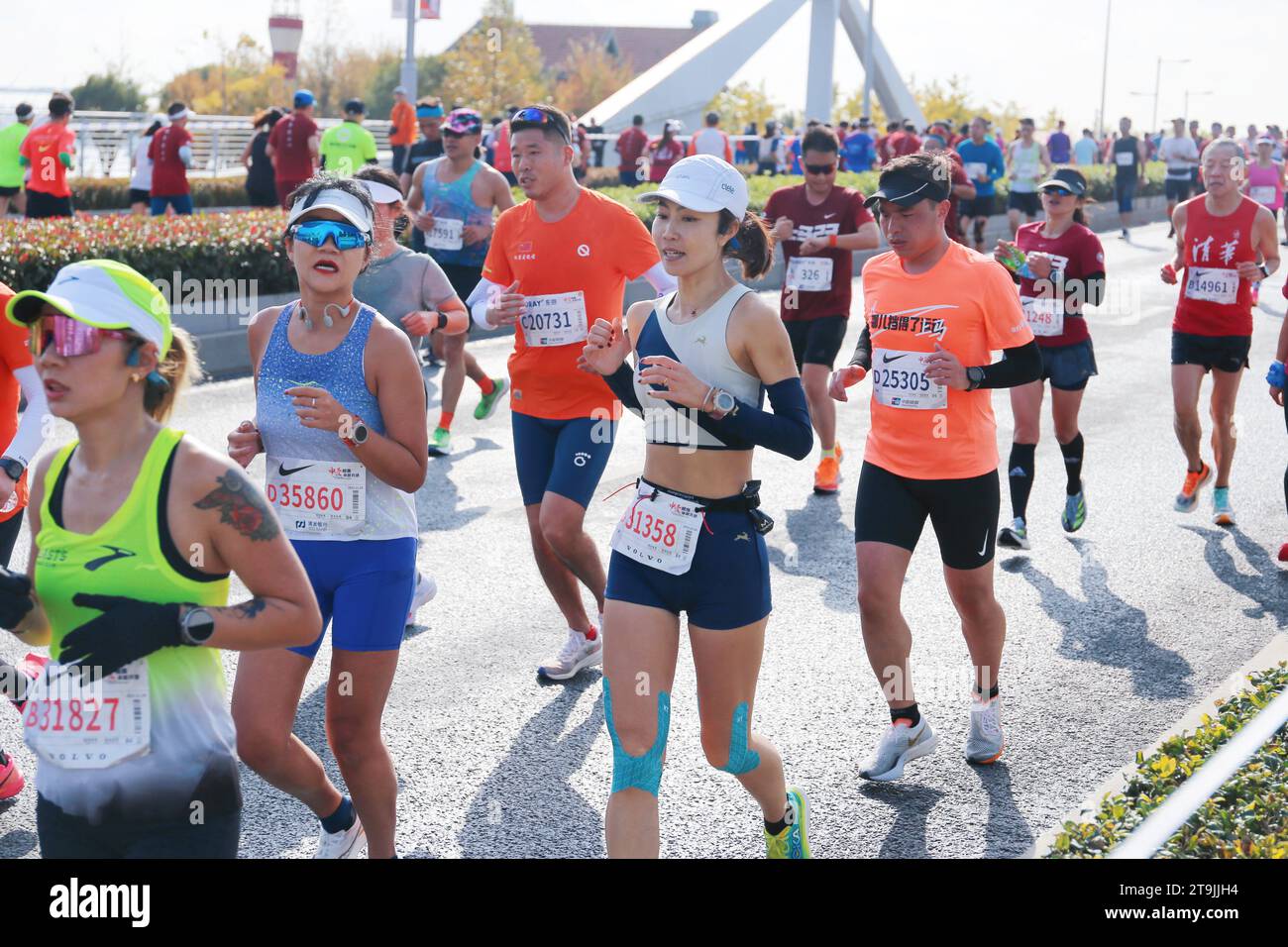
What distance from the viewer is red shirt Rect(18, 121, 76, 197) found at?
17.1 meters

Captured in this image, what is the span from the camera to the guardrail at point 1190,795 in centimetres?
276

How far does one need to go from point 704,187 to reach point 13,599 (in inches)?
84.5

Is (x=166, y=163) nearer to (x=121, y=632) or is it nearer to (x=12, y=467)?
(x=12, y=467)

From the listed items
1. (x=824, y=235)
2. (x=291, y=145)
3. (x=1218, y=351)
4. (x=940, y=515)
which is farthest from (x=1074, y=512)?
(x=291, y=145)

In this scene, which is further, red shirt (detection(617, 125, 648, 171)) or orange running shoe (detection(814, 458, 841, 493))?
red shirt (detection(617, 125, 648, 171))

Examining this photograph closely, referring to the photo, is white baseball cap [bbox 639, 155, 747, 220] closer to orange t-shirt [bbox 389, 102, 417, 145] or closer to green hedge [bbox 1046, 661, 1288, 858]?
green hedge [bbox 1046, 661, 1288, 858]

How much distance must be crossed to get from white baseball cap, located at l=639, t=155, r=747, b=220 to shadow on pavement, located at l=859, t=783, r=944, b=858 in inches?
79.2

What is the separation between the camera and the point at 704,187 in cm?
429

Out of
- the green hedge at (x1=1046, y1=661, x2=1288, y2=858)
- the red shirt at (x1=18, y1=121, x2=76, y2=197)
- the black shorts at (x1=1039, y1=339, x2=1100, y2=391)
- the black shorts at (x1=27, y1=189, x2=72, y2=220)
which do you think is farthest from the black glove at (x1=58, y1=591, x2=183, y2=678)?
the black shorts at (x1=27, y1=189, x2=72, y2=220)

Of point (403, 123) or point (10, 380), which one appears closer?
point (10, 380)

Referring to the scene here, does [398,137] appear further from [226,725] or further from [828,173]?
[226,725]

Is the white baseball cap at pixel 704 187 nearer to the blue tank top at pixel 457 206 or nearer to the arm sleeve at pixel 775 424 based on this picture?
the arm sleeve at pixel 775 424

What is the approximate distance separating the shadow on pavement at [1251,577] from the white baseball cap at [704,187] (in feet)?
14.0

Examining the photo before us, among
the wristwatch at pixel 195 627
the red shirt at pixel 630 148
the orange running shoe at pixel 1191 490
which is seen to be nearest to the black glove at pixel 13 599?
the wristwatch at pixel 195 627
